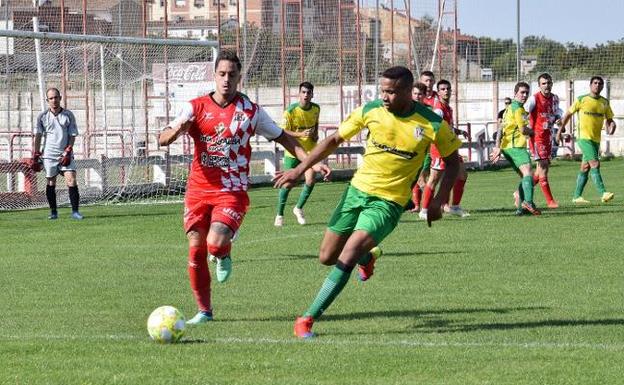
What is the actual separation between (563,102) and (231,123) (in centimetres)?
3716

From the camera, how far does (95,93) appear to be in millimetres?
28547

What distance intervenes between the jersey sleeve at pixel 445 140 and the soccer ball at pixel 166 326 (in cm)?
237

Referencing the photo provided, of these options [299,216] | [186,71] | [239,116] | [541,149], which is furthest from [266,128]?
[186,71]

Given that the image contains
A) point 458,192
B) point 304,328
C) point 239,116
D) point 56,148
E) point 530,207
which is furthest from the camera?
point 56,148

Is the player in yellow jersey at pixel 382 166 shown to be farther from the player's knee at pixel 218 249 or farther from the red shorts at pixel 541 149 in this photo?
the red shorts at pixel 541 149

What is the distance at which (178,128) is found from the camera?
10273 mm

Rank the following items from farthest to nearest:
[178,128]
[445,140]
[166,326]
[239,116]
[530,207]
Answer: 1. [530,207]
2. [239,116]
3. [178,128]
4. [445,140]
5. [166,326]

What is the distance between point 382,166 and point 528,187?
11.3 m

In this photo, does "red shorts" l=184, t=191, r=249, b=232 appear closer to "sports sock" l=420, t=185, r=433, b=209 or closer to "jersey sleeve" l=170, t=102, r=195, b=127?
"jersey sleeve" l=170, t=102, r=195, b=127

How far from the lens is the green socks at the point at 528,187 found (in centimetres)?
2075

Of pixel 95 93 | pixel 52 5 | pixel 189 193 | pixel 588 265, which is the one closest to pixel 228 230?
pixel 189 193

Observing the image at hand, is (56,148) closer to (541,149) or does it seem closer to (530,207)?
(530,207)

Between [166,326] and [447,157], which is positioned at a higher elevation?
[447,157]

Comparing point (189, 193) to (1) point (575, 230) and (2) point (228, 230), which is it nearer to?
(2) point (228, 230)
